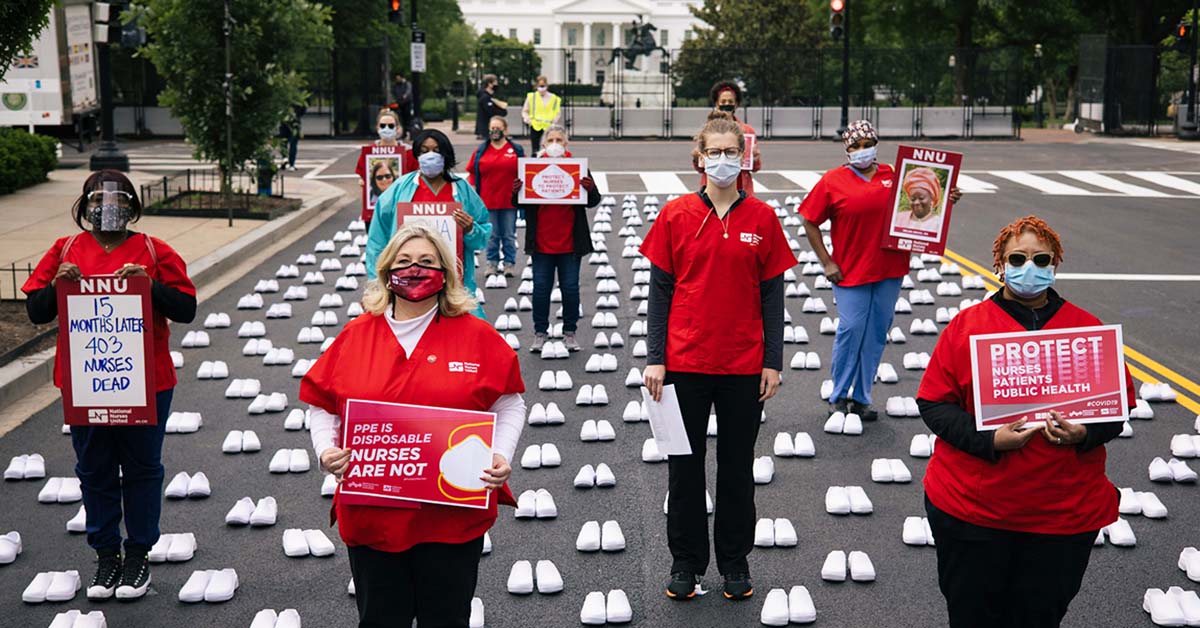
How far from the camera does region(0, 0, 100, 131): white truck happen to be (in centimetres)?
3111

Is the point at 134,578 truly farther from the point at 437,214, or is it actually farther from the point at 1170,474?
the point at 1170,474

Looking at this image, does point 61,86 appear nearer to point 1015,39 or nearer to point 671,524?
point 671,524

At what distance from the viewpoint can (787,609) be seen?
603cm

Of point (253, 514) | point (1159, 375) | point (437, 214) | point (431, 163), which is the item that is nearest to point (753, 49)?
point (1159, 375)

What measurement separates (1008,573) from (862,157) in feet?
16.1

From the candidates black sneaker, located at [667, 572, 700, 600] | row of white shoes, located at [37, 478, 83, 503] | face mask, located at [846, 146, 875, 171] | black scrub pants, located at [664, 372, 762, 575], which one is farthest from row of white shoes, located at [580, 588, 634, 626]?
face mask, located at [846, 146, 875, 171]

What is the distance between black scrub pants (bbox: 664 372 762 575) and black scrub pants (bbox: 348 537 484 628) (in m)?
1.91

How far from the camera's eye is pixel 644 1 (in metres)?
144

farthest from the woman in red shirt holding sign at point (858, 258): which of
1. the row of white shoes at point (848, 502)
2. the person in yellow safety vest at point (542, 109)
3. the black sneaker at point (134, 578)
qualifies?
the person in yellow safety vest at point (542, 109)

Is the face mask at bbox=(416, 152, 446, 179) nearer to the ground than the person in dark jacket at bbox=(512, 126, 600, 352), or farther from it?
farther from it

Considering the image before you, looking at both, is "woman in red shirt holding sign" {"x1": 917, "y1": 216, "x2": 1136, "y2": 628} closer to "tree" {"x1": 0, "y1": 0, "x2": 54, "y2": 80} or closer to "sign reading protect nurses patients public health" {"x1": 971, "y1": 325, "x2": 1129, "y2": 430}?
"sign reading protect nurses patients public health" {"x1": 971, "y1": 325, "x2": 1129, "y2": 430}

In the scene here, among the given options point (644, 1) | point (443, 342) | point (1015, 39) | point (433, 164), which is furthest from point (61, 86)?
point (644, 1)

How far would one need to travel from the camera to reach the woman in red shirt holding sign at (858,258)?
9.26m

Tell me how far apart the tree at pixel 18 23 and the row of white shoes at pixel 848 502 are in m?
7.85
